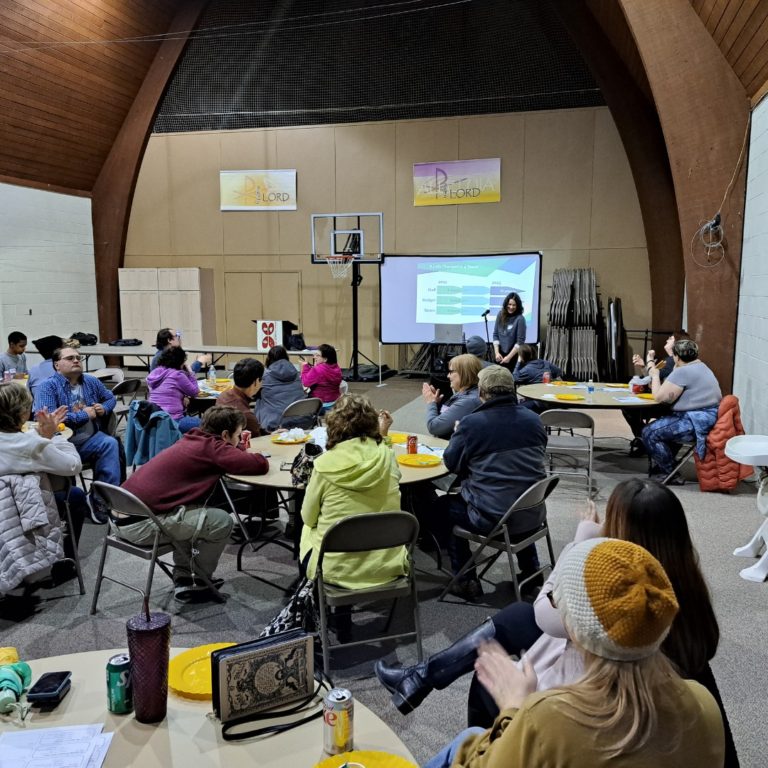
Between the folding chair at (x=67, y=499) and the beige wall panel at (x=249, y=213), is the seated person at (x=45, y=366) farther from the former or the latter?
the beige wall panel at (x=249, y=213)

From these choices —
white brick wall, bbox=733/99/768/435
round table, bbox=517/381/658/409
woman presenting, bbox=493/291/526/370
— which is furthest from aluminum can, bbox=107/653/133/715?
woman presenting, bbox=493/291/526/370

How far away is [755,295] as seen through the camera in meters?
6.27

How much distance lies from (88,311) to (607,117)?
389 inches

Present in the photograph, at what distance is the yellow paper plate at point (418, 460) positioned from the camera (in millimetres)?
3923

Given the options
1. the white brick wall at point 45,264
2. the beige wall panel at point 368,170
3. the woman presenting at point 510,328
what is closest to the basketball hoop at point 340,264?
the beige wall panel at point 368,170

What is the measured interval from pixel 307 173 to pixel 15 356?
670cm

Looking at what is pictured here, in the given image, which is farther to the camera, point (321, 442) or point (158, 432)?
point (158, 432)

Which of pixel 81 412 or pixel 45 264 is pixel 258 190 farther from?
pixel 81 412

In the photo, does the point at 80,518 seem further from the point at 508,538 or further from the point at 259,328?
the point at 259,328

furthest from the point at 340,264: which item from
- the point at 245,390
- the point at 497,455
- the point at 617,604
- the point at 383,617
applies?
the point at 617,604

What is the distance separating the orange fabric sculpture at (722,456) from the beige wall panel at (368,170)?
7.89m

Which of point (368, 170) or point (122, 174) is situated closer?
point (122, 174)

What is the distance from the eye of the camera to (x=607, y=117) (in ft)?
37.1

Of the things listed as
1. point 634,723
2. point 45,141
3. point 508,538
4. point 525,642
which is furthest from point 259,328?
point 634,723
